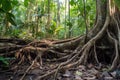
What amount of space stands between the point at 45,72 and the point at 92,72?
784 mm

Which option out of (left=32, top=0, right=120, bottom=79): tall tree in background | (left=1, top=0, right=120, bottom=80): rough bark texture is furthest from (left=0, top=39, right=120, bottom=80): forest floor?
(left=32, top=0, right=120, bottom=79): tall tree in background

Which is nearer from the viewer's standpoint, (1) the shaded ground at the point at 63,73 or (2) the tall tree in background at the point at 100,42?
(1) the shaded ground at the point at 63,73

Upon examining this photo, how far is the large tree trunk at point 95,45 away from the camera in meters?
4.51

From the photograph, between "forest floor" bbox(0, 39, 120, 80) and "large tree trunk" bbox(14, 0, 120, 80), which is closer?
"forest floor" bbox(0, 39, 120, 80)

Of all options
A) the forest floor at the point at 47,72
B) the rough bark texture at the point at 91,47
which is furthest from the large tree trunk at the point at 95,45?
the forest floor at the point at 47,72

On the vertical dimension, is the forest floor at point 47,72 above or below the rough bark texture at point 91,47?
below

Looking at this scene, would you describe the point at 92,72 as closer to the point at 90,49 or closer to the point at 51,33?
the point at 90,49

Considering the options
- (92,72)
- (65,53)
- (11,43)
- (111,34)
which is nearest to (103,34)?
(111,34)

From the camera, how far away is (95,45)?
4738mm

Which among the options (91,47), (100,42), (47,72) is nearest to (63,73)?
(47,72)

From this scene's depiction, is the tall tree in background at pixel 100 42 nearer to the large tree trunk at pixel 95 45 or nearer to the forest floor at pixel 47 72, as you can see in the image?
the large tree trunk at pixel 95 45

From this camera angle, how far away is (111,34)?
4973 millimetres

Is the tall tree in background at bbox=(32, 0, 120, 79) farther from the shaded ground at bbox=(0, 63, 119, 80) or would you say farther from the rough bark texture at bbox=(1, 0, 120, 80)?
the shaded ground at bbox=(0, 63, 119, 80)

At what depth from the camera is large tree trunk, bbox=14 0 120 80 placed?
4.51 metres
